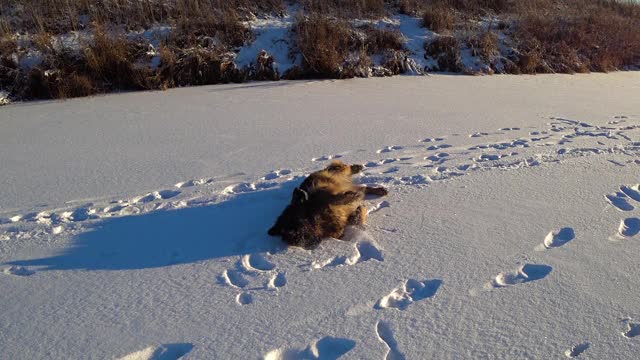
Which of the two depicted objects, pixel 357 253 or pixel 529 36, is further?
pixel 529 36

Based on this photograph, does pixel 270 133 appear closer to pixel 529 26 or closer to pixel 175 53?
pixel 175 53

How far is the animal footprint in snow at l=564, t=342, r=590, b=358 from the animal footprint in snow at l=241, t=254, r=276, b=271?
161 cm

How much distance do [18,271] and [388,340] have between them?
2.27 metres

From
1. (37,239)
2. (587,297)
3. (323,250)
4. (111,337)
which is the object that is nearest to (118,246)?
(37,239)

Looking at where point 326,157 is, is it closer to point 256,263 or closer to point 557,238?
point 256,263

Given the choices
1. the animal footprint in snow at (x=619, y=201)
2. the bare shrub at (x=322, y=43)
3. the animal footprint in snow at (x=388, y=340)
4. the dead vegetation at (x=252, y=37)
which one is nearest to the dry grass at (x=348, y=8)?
the dead vegetation at (x=252, y=37)

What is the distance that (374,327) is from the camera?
7.14ft

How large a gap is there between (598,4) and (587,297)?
47.1 ft

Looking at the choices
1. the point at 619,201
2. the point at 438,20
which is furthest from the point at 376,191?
the point at 438,20

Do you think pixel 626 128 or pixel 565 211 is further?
pixel 626 128

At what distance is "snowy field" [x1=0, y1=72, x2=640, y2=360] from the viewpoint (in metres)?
2.12

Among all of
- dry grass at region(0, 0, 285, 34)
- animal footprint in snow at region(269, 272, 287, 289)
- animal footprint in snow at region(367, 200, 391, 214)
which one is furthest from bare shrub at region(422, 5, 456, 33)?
animal footprint in snow at region(269, 272, 287, 289)

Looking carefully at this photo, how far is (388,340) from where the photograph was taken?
6.88ft

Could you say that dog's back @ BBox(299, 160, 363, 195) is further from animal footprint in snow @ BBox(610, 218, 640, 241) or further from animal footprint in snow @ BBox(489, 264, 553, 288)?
animal footprint in snow @ BBox(610, 218, 640, 241)
